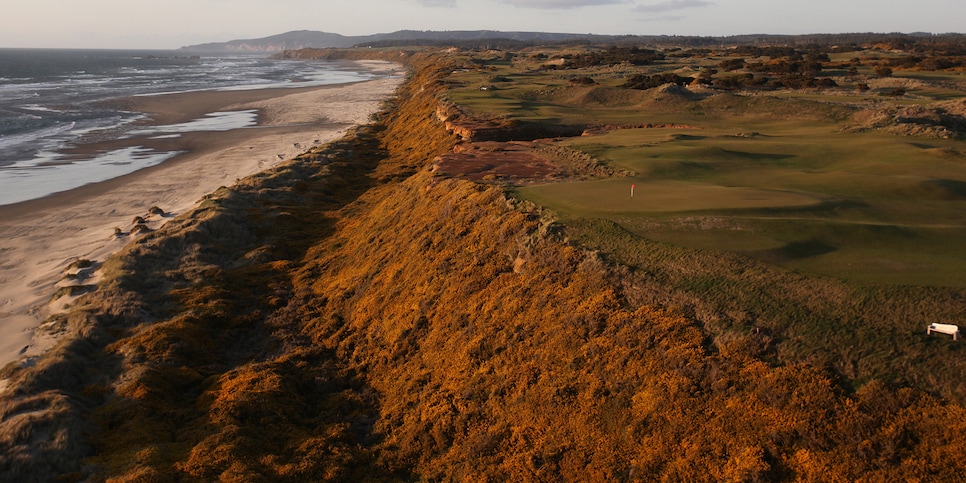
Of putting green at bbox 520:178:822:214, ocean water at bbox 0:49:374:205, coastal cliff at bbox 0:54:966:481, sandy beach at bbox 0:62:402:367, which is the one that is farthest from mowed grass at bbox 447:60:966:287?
ocean water at bbox 0:49:374:205

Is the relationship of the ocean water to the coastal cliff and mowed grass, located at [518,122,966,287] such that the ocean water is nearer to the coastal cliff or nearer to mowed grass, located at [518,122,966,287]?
the coastal cliff

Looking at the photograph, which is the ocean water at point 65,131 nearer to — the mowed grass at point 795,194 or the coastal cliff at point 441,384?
the coastal cliff at point 441,384

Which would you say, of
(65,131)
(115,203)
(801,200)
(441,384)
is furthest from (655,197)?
(65,131)

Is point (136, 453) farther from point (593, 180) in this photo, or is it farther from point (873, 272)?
point (593, 180)

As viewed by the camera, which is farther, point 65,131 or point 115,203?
point 65,131

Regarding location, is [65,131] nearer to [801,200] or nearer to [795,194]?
[795,194]

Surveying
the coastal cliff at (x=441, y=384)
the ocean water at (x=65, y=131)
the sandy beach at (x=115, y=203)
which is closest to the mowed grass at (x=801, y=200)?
the coastal cliff at (x=441, y=384)
